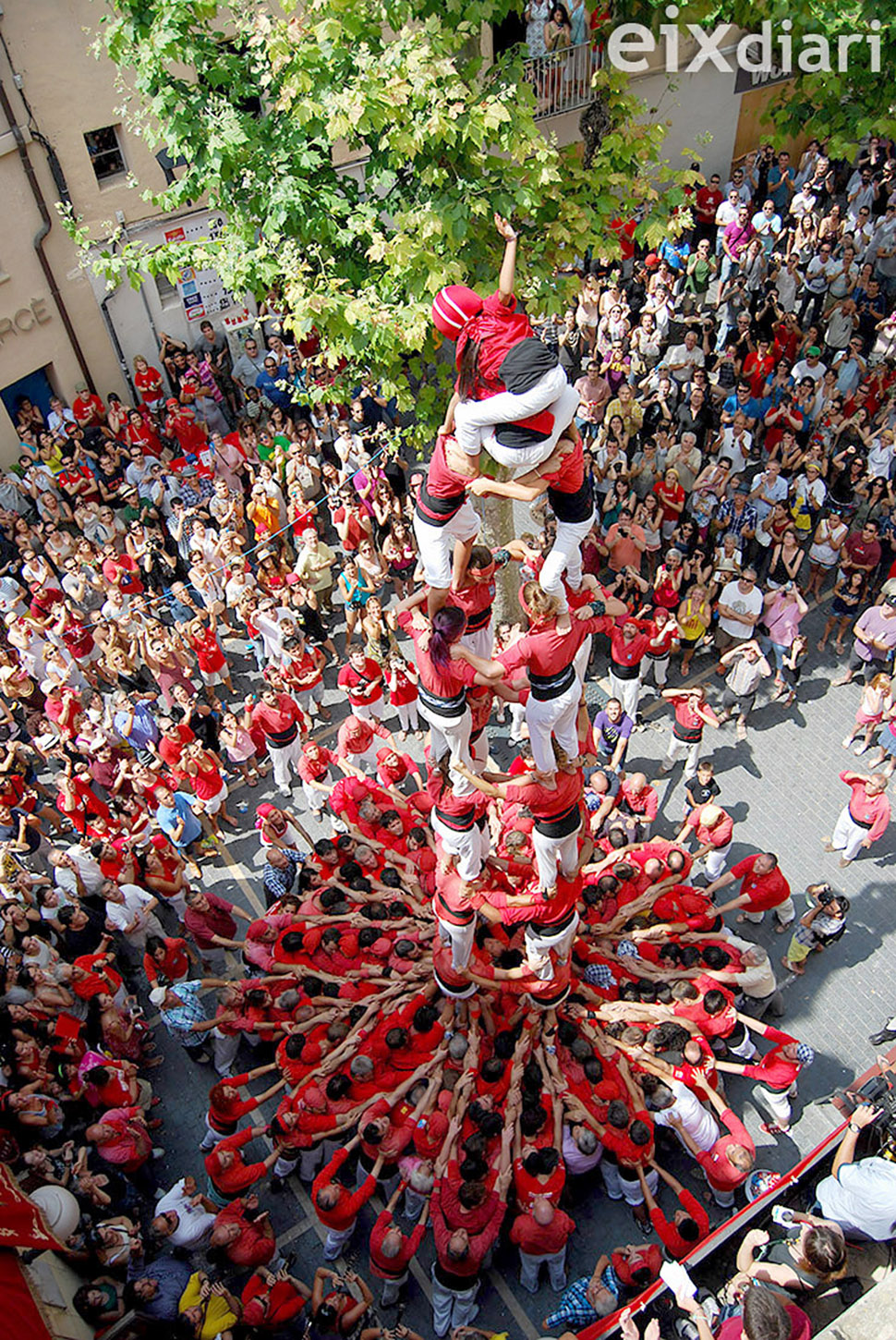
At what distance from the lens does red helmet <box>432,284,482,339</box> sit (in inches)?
237

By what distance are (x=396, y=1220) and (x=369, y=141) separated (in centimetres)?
970

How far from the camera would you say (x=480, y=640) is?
750cm

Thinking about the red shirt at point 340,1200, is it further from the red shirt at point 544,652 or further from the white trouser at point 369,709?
the white trouser at point 369,709

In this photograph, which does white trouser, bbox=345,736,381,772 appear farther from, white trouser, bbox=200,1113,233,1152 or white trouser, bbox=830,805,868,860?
white trouser, bbox=830,805,868,860

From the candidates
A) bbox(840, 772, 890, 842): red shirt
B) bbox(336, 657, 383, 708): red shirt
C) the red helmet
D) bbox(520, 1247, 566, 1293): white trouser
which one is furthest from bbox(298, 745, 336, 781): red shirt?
the red helmet

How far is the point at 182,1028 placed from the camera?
8.50m

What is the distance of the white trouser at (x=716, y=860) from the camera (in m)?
9.48

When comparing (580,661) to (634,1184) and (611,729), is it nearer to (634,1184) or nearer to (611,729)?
(611,729)

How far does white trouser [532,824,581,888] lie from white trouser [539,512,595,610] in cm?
182

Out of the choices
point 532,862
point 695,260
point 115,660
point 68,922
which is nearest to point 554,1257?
point 532,862

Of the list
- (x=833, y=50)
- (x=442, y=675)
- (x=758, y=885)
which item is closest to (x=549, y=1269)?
(x=758, y=885)

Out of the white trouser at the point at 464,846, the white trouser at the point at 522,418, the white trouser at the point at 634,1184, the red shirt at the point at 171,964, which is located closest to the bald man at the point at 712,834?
the white trouser at the point at 464,846

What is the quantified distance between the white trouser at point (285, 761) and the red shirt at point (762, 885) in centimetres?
475

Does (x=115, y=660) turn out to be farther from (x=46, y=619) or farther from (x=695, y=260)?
(x=695, y=260)
